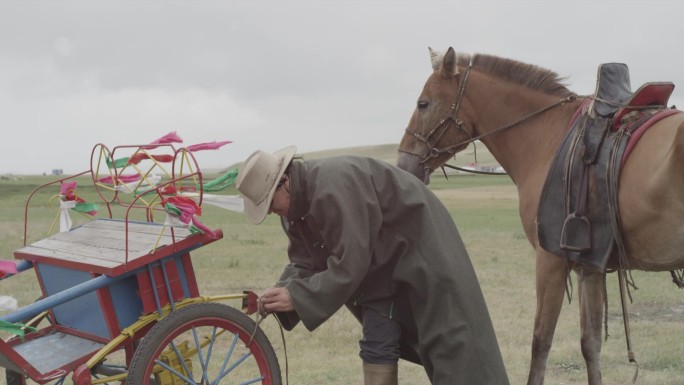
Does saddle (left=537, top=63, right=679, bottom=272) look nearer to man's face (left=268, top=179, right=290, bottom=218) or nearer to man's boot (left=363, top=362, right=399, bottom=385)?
man's boot (left=363, top=362, right=399, bottom=385)

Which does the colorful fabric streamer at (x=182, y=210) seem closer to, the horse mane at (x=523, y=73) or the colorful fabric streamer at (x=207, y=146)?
the colorful fabric streamer at (x=207, y=146)

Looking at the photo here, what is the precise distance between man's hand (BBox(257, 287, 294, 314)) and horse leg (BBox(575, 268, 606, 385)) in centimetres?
234

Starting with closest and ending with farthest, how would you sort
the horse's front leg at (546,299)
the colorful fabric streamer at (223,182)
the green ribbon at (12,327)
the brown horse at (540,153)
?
the green ribbon at (12,327)
the colorful fabric streamer at (223,182)
the brown horse at (540,153)
the horse's front leg at (546,299)

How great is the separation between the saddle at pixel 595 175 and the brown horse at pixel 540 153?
0.08 metres

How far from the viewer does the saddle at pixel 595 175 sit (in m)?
4.05

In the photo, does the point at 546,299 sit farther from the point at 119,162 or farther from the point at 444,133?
the point at 119,162

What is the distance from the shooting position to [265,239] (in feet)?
51.4

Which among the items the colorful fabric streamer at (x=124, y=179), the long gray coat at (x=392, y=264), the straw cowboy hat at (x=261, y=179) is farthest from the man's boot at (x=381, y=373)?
the colorful fabric streamer at (x=124, y=179)

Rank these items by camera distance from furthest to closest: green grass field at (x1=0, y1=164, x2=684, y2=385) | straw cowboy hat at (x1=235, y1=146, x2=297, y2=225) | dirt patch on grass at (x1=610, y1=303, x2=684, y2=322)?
dirt patch on grass at (x1=610, y1=303, x2=684, y2=322) < green grass field at (x1=0, y1=164, x2=684, y2=385) < straw cowboy hat at (x1=235, y1=146, x2=297, y2=225)

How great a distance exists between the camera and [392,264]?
3420 mm

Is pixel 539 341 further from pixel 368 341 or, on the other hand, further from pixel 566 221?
pixel 368 341

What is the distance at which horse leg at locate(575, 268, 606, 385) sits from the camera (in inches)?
183

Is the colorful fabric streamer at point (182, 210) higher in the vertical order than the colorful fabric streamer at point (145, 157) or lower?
lower

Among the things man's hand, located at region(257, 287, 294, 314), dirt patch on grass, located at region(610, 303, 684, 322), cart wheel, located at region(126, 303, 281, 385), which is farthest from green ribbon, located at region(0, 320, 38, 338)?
dirt patch on grass, located at region(610, 303, 684, 322)
